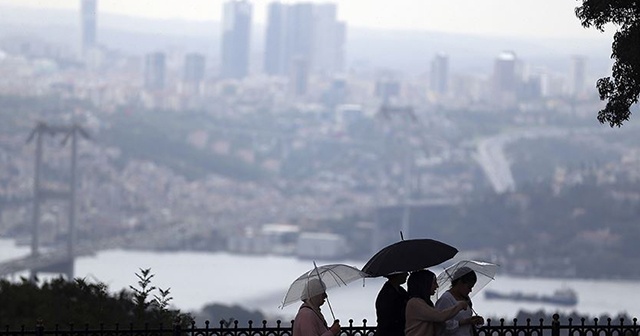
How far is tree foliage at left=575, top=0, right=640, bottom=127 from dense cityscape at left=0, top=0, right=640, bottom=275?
246ft

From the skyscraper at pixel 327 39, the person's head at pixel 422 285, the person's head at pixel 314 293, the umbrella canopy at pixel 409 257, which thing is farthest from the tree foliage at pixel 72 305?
the skyscraper at pixel 327 39

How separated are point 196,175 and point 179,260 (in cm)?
1612

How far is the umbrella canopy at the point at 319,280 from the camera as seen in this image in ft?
19.2

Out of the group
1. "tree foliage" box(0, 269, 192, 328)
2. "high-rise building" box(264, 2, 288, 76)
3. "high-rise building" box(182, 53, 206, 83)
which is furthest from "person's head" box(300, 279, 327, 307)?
"high-rise building" box(264, 2, 288, 76)

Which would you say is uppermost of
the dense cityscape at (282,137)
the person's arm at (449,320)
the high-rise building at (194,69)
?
the high-rise building at (194,69)

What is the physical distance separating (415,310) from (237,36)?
11205 centimetres

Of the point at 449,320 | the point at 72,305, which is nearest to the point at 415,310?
the point at 449,320

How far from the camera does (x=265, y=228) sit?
306 ft

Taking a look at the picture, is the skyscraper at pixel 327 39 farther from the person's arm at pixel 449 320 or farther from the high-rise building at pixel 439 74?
the person's arm at pixel 449 320

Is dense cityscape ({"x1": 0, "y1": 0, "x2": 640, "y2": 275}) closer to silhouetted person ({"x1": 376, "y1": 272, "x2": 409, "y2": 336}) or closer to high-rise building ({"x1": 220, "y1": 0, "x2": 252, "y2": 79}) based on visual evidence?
high-rise building ({"x1": 220, "y1": 0, "x2": 252, "y2": 79})

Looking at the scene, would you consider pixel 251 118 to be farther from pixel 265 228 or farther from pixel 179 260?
pixel 179 260

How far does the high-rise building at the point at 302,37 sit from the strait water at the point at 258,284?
112 feet

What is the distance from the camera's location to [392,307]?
5902 millimetres

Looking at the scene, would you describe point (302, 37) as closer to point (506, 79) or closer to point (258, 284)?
point (506, 79)
